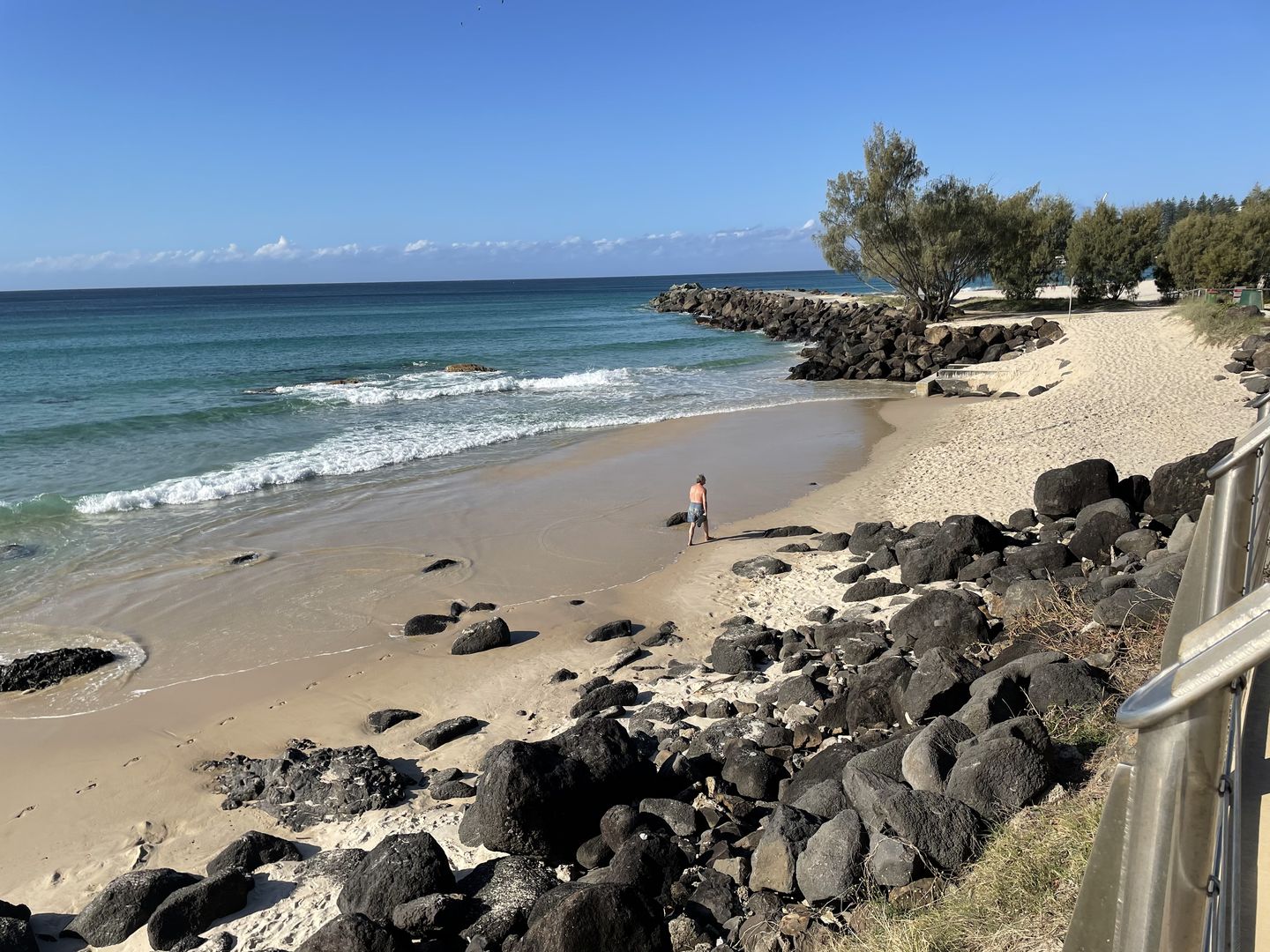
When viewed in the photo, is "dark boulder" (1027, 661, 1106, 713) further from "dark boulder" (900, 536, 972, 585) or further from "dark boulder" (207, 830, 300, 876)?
"dark boulder" (207, 830, 300, 876)

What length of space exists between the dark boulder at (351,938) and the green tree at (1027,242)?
1723 inches

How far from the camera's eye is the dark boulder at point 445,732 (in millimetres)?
8117

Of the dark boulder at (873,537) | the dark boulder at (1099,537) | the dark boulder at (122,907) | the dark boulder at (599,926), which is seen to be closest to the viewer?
the dark boulder at (599,926)

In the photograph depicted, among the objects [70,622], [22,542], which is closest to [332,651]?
[70,622]

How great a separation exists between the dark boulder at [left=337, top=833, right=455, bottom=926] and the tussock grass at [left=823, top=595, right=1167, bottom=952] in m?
2.65

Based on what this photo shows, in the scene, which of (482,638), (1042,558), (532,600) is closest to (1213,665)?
(482,638)

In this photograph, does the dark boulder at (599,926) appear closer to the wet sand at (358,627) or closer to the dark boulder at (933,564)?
the wet sand at (358,627)

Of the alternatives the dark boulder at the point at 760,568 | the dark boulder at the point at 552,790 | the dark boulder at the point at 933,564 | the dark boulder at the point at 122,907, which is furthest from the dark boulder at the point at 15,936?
the dark boulder at the point at 933,564

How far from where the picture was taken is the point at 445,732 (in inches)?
322

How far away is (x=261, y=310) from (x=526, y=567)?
93.1m

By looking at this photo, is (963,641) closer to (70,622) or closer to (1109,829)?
(1109,829)

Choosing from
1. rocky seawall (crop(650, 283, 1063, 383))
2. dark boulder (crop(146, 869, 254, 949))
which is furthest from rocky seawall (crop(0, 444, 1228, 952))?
rocky seawall (crop(650, 283, 1063, 383))

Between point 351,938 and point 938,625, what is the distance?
6.09 meters

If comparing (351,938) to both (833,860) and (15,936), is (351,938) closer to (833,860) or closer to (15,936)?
(15,936)
